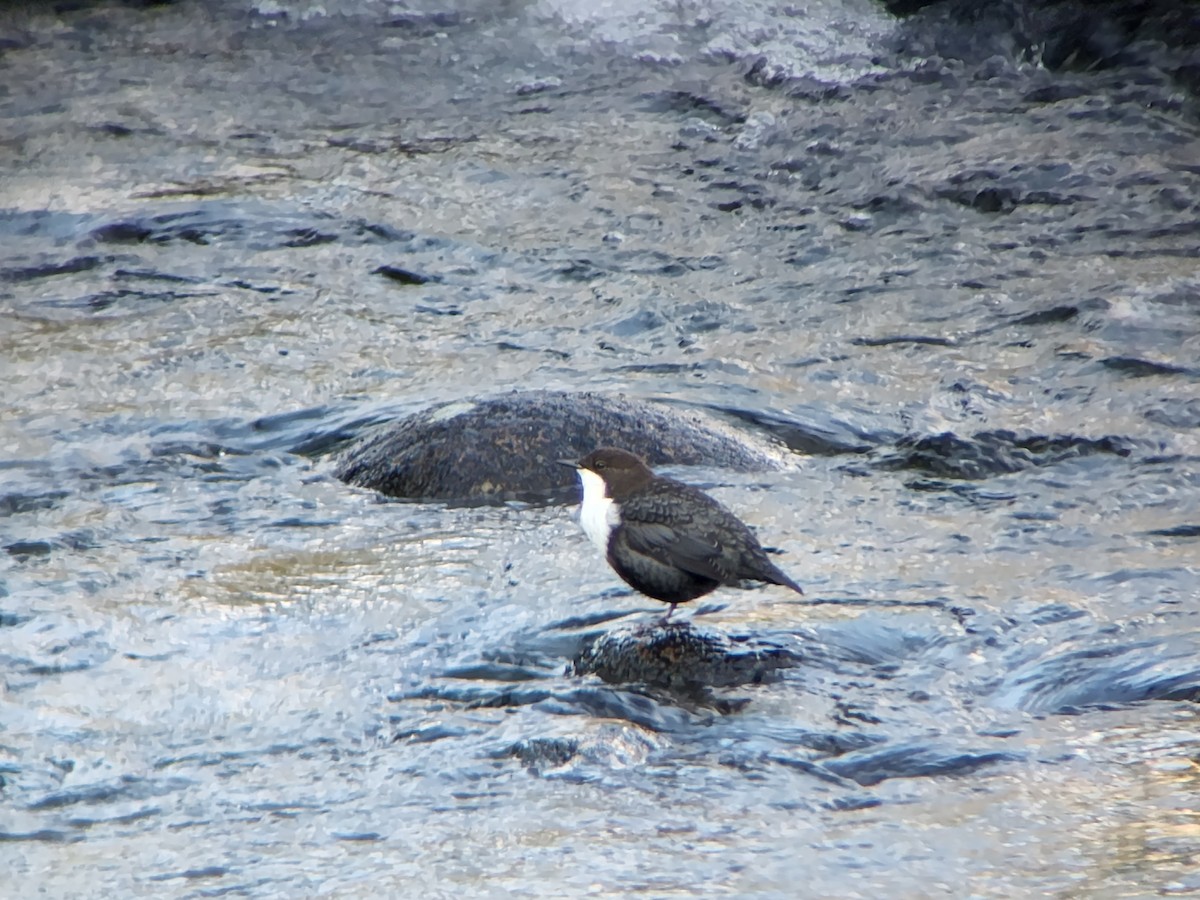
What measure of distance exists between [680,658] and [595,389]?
2401mm

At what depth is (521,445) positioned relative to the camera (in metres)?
6.31

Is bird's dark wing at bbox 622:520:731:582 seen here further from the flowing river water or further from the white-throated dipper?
the flowing river water

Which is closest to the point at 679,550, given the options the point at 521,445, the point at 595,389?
the point at 521,445

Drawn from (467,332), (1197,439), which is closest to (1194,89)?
(1197,439)

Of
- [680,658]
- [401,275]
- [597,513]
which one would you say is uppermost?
[597,513]

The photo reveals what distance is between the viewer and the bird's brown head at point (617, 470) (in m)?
5.09

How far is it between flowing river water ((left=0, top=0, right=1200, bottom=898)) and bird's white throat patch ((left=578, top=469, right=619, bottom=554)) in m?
0.32

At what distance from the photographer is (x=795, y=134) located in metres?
9.80

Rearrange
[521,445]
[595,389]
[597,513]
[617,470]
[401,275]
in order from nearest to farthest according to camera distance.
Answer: [597,513]
[617,470]
[521,445]
[595,389]
[401,275]

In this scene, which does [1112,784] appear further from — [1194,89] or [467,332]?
[1194,89]

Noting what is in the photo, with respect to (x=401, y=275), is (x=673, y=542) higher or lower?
higher

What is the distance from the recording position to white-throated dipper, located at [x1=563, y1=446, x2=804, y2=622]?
4.76 m

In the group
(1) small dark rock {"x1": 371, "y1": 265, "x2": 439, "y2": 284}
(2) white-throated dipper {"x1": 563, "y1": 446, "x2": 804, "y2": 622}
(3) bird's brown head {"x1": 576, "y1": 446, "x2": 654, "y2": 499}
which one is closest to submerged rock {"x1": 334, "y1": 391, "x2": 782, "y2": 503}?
(3) bird's brown head {"x1": 576, "y1": 446, "x2": 654, "y2": 499}

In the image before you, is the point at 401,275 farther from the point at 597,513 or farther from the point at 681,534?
the point at 681,534
